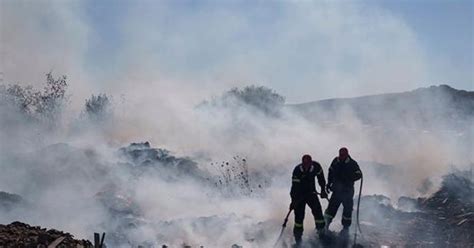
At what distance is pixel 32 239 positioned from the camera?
797 centimetres

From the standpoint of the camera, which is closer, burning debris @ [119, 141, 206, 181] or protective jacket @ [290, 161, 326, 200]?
protective jacket @ [290, 161, 326, 200]

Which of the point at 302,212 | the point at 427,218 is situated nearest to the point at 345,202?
the point at 302,212

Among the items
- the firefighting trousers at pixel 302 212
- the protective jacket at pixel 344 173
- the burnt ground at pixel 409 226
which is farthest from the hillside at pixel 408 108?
the firefighting trousers at pixel 302 212

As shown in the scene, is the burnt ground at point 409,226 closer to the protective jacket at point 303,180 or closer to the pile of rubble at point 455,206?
the pile of rubble at point 455,206

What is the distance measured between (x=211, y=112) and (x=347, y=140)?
829 cm

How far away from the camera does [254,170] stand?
2038 cm

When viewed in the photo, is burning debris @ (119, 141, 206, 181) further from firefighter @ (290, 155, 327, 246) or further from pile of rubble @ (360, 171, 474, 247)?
firefighter @ (290, 155, 327, 246)

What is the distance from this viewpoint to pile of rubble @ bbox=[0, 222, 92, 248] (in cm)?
778

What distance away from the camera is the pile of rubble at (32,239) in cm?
778

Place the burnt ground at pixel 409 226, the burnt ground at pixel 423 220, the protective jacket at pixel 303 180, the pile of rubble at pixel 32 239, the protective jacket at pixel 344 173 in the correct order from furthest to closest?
the burnt ground at pixel 423 220 → the protective jacket at pixel 344 173 → the protective jacket at pixel 303 180 → the burnt ground at pixel 409 226 → the pile of rubble at pixel 32 239

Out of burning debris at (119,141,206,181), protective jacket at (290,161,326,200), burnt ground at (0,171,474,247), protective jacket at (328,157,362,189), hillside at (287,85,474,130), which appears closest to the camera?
burnt ground at (0,171,474,247)

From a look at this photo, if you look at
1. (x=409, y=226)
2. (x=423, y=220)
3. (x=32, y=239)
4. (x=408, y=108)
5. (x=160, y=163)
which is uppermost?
(x=408, y=108)

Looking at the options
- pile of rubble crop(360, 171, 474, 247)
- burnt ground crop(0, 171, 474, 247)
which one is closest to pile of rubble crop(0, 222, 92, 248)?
burnt ground crop(0, 171, 474, 247)

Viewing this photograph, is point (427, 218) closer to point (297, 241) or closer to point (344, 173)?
point (344, 173)
